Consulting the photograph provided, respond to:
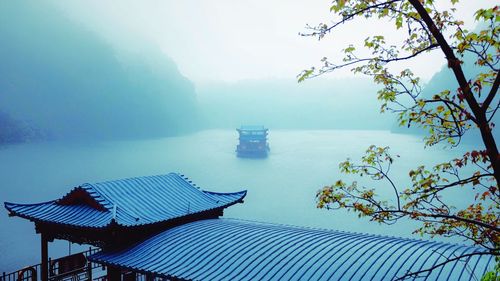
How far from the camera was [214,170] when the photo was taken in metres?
105

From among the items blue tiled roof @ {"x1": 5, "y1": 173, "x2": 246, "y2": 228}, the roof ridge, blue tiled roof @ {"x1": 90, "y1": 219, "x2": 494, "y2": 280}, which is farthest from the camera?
the roof ridge

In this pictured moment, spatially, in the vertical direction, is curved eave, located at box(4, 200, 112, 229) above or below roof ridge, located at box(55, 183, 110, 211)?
below

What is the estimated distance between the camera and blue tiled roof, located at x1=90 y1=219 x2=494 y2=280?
6781 millimetres

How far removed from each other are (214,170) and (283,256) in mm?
98208

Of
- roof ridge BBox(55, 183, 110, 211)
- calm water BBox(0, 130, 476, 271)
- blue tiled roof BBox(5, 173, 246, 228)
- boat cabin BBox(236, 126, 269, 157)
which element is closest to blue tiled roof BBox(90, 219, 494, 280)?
blue tiled roof BBox(5, 173, 246, 228)

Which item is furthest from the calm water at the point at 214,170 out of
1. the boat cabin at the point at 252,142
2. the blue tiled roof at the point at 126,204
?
the blue tiled roof at the point at 126,204

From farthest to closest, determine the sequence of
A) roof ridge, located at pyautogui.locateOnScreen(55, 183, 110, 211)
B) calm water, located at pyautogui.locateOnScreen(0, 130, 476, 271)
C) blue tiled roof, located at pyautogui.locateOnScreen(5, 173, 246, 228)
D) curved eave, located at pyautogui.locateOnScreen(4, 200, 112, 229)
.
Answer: calm water, located at pyautogui.locateOnScreen(0, 130, 476, 271) → roof ridge, located at pyautogui.locateOnScreen(55, 183, 110, 211) → blue tiled roof, located at pyautogui.locateOnScreen(5, 173, 246, 228) → curved eave, located at pyautogui.locateOnScreen(4, 200, 112, 229)

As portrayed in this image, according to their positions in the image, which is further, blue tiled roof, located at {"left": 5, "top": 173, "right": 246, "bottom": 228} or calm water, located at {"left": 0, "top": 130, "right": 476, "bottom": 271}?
calm water, located at {"left": 0, "top": 130, "right": 476, "bottom": 271}

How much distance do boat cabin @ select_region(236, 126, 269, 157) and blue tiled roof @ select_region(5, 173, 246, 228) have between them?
82000 millimetres

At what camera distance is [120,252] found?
959cm

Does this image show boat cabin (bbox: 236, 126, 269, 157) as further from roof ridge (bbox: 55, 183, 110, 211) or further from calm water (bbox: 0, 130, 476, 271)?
roof ridge (bbox: 55, 183, 110, 211)

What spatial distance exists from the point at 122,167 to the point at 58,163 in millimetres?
15502

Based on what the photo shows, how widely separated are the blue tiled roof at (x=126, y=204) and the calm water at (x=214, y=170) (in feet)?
118

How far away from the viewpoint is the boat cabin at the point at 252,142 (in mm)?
97062
